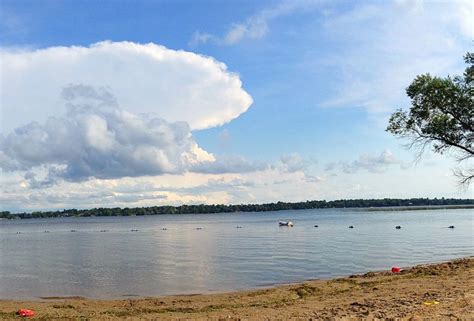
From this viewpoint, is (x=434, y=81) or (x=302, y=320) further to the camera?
(x=434, y=81)

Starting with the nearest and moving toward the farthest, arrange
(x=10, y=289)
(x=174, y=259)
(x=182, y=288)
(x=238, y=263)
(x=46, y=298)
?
(x=46, y=298), (x=182, y=288), (x=10, y=289), (x=238, y=263), (x=174, y=259)

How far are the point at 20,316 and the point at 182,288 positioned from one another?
9.96 metres

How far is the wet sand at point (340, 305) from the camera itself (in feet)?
37.9

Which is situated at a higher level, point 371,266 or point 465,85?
point 465,85

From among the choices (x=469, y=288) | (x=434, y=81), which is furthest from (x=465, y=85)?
(x=469, y=288)

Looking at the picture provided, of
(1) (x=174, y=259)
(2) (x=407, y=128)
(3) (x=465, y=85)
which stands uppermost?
(3) (x=465, y=85)

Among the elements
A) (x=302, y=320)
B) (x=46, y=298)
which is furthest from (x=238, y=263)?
(x=302, y=320)

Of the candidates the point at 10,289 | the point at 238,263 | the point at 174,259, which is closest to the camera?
the point at 10,289

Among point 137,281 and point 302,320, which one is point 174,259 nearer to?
→ point 137,281

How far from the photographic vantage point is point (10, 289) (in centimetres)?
2517

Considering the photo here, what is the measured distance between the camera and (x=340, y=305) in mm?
13234

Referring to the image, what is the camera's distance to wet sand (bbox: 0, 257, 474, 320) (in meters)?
11.5

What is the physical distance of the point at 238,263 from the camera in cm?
3334

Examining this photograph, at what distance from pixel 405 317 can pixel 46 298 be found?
1718 cm
